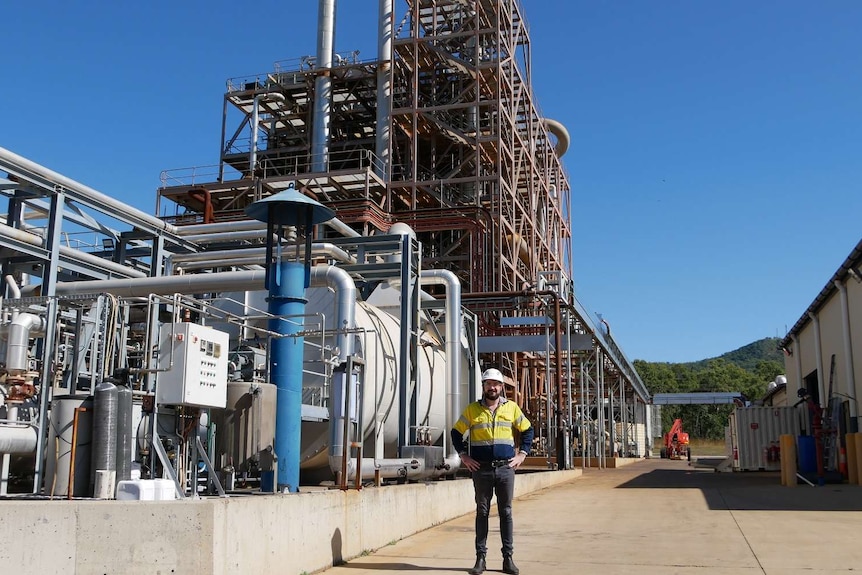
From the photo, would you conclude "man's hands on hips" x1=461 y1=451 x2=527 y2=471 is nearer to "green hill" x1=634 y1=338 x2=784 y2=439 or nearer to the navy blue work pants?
the navy blue work pants

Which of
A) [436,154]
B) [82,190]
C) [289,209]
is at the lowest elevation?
[289,209]

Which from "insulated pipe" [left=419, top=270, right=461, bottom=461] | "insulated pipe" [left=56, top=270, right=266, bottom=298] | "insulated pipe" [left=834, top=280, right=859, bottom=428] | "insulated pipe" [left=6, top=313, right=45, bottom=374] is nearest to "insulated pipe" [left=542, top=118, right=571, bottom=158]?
"insulated pipe" [left=834, top=280, right=859, bottom=428]

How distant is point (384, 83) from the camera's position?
4200cm

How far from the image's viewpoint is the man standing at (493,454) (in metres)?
7.76

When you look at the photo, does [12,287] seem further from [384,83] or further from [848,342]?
[384,83]

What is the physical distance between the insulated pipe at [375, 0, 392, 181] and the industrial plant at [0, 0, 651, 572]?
104 mm

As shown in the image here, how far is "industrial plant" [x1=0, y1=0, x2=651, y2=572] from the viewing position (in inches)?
328

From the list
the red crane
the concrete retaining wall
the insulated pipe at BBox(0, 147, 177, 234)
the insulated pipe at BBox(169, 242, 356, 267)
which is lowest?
the red crane

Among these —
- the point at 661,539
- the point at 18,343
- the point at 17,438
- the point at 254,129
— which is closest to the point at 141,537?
the point at 17,438

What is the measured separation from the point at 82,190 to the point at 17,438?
7963 mm

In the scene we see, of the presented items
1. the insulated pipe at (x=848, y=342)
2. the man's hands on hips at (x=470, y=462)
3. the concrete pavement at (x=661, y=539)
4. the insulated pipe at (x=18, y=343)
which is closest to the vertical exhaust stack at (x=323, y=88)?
the insulated pipe at (x=848, y=342)

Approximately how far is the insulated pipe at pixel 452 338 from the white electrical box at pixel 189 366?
321 inches

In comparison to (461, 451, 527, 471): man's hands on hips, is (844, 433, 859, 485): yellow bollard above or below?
below

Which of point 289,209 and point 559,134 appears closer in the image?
point 289,209
